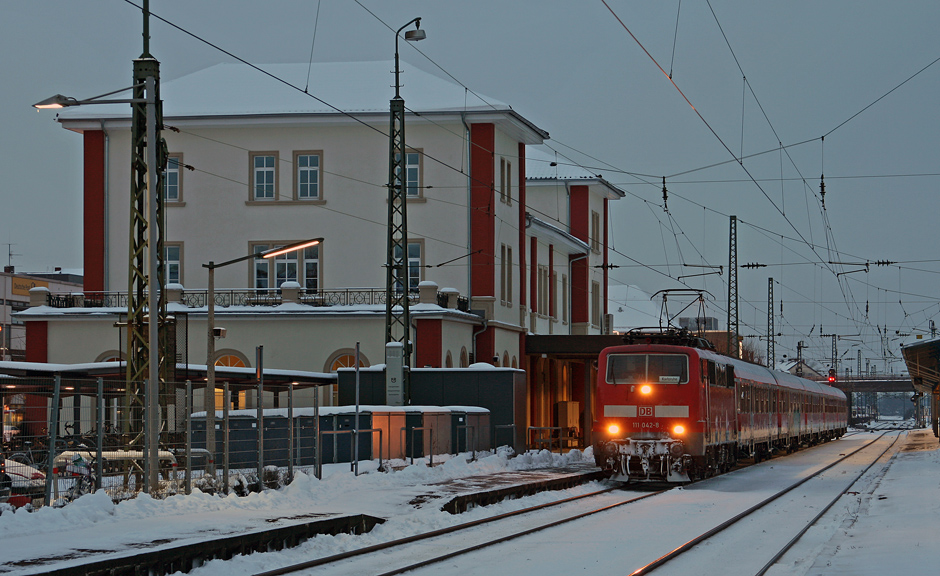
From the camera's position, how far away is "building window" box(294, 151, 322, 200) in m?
48.3

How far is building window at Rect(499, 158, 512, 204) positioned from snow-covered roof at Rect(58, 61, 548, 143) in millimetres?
1543

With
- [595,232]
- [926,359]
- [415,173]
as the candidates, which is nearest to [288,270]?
[415,173]

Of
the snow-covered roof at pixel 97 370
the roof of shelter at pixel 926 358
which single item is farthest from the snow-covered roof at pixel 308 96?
the roof of shelter at pixel 926 358

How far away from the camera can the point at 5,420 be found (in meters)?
15.7

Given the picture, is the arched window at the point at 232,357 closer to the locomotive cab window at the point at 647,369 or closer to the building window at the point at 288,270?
the building window at the point at 288,270

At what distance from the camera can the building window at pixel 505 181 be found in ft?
161

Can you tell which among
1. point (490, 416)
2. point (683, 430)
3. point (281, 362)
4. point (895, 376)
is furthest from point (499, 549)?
point (895, 376)

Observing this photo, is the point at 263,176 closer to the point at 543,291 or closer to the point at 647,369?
the point at 543,291

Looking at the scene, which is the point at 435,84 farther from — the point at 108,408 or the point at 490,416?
the point at 108,408

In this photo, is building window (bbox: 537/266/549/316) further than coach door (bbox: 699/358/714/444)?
Yes

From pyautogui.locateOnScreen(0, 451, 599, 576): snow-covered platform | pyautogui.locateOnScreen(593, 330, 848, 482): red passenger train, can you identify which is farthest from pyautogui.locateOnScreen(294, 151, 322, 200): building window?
pyautogui.locateOnScreen(0, 451, 599, 576): snow-covered platform

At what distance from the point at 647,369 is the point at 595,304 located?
38709 mm

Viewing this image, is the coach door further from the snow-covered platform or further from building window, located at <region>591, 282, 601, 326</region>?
building window, located at <region>591, 282, 601, 326</region>

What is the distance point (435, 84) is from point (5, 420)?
36036mm
